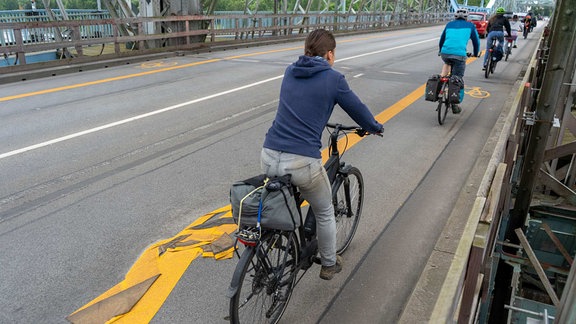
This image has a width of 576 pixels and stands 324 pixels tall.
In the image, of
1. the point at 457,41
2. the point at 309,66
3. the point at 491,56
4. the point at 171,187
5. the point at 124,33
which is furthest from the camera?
the point at 124,33

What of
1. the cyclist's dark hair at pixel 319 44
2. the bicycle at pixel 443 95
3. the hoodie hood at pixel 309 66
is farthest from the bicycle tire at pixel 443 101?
the hoodie hood at pixel 309 66

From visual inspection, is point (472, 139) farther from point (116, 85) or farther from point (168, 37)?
point (168, 37)

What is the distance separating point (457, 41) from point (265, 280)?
749 cm

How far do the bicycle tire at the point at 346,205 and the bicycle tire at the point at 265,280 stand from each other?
795mm

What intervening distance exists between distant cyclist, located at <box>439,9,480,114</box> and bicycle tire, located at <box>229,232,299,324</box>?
6915 millimetres

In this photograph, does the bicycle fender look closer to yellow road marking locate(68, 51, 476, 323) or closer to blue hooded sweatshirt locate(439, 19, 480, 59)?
yellow road marking locate(68, 51, 476, 323)

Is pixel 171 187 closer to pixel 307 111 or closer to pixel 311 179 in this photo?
pixel 311 179

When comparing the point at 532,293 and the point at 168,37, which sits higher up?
the point at 168,37

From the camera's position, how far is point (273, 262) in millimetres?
3254

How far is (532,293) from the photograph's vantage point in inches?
372

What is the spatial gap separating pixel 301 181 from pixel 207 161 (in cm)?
363

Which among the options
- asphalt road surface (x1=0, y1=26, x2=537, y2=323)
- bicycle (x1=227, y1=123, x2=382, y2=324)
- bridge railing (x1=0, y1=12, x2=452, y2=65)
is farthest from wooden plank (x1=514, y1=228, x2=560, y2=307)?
bridge railing (x1=0, y1=12, x2=452, y2=65)

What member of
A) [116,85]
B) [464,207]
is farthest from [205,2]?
[464,207]

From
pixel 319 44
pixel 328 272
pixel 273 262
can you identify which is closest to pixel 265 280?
pixel 273 262
